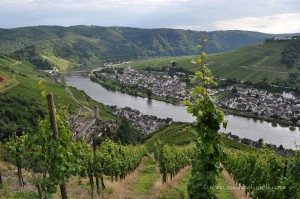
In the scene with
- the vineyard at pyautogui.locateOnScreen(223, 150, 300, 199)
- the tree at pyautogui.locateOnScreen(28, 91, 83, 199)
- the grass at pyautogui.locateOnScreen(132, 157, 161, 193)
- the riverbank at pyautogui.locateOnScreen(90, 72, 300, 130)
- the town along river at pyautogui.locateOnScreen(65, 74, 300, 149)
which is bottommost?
the town along river at pyautogui.locateOnScreen(65, 74, 300, 149)

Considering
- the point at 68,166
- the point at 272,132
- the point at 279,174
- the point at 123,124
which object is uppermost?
the point at 68,166

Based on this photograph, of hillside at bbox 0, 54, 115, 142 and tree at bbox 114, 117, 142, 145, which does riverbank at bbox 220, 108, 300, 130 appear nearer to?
tree at bbox 114, 117, 142, 145

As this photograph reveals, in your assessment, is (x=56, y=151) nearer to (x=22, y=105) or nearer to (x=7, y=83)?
(x=22, y=105)

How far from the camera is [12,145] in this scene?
23.0 m

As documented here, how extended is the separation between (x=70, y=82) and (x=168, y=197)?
16332 centimetres

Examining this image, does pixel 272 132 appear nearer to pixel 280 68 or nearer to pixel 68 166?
pixel 280 68

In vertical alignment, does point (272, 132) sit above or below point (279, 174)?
below

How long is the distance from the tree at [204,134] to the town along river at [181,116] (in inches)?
2647

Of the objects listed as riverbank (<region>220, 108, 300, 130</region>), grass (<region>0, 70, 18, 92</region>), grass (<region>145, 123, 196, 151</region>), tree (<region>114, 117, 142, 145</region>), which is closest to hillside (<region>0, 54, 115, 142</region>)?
grass (<region>0, 70, 18, 92</region>)

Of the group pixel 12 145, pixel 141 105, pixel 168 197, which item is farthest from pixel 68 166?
pixel 141 105

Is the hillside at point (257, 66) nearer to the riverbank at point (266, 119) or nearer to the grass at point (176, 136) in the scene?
the riverbank at point (266, 119)

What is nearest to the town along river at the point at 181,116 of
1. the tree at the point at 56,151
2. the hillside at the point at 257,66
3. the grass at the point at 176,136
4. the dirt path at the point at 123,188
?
the grass at the point at 176,136

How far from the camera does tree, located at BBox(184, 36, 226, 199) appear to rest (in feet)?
24.0

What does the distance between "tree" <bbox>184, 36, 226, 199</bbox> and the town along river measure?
67230 millimetres
